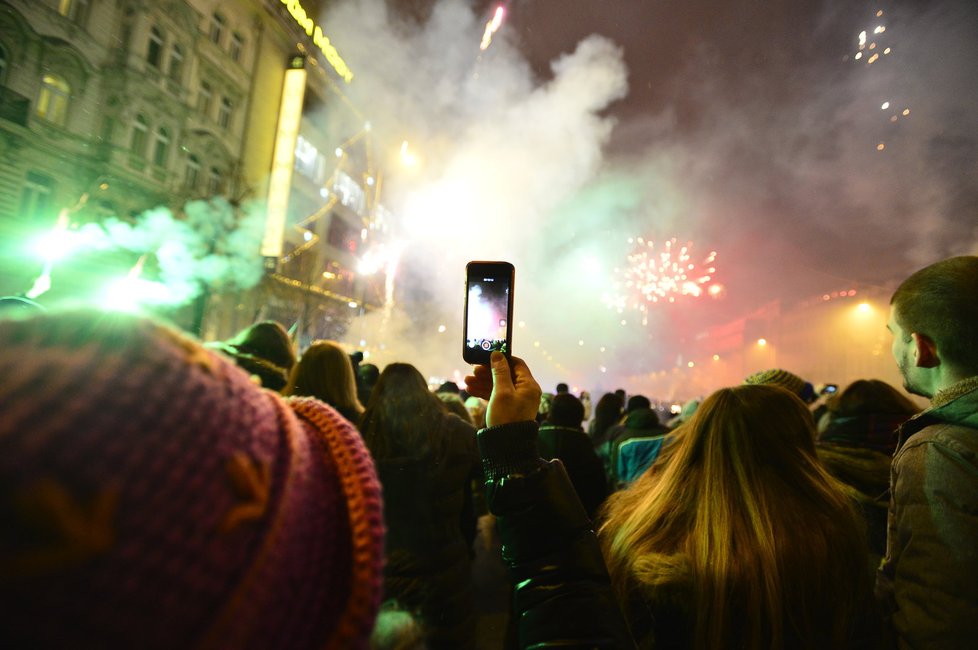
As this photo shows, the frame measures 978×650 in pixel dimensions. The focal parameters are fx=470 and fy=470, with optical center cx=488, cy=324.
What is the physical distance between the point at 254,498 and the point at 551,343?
8885cm

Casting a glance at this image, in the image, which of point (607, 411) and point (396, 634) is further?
point (607, 411)

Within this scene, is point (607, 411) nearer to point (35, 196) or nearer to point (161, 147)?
point (35, 196)

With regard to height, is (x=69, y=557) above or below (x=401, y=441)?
above

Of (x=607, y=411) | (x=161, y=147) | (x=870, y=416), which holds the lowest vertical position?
(x=607, y=411)

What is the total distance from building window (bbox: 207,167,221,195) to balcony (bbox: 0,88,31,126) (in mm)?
6553

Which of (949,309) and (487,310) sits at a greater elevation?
(949,309)

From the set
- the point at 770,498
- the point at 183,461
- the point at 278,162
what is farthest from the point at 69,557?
the point at 278,162

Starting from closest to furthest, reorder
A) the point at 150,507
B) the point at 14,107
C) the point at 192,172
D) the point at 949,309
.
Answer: the point at 150,507
the point at 949,309
the point at 14,107
the point at 192,172

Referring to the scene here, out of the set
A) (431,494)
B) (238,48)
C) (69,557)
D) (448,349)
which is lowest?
(431,494)

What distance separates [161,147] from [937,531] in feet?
72.3

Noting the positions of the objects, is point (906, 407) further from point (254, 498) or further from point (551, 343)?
point (551, 343)

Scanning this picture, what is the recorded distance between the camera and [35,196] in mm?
13195

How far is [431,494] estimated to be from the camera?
9.93 ft

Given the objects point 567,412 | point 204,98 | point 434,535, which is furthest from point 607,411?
point 204,98
